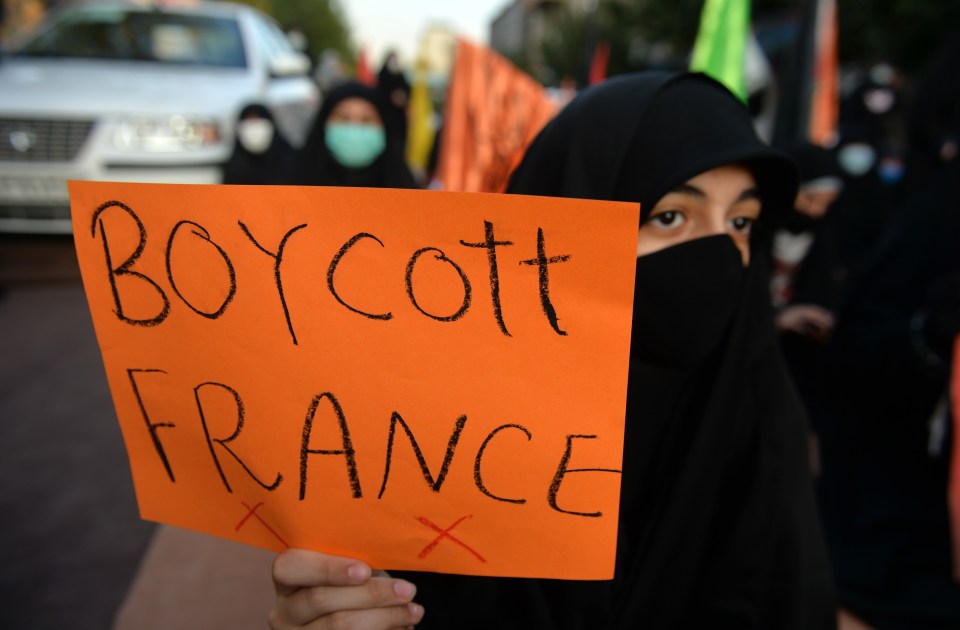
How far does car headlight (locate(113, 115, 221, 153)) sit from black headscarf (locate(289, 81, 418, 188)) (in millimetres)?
1257

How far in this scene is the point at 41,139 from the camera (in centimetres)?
417

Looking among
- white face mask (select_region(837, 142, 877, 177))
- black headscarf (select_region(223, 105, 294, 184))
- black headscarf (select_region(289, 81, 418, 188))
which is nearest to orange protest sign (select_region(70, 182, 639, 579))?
→ black headscarf (select_region(289, 81, 418, 188))

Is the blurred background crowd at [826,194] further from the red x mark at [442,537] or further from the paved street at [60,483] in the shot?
the red x mark at [442,537]

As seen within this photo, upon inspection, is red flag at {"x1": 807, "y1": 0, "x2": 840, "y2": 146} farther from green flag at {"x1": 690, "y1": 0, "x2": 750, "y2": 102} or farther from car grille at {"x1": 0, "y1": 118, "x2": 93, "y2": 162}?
car grille at {"x1": 0, "y1": 118, "x2": 93, "y2": 162}

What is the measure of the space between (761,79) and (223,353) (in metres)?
4.00

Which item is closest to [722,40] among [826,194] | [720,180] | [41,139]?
[826,194]

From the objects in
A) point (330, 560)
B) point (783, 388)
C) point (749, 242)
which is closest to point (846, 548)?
point (783, 388)

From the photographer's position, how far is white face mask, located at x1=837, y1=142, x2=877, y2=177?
14.4 feet

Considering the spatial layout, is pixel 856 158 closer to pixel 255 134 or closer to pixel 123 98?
pixel 255 134

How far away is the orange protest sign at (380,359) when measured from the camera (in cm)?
70

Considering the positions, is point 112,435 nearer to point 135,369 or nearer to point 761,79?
point 135,369

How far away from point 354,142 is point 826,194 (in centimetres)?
254

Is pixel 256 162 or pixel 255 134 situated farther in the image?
pixel 256 162

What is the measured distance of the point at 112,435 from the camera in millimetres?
2879
